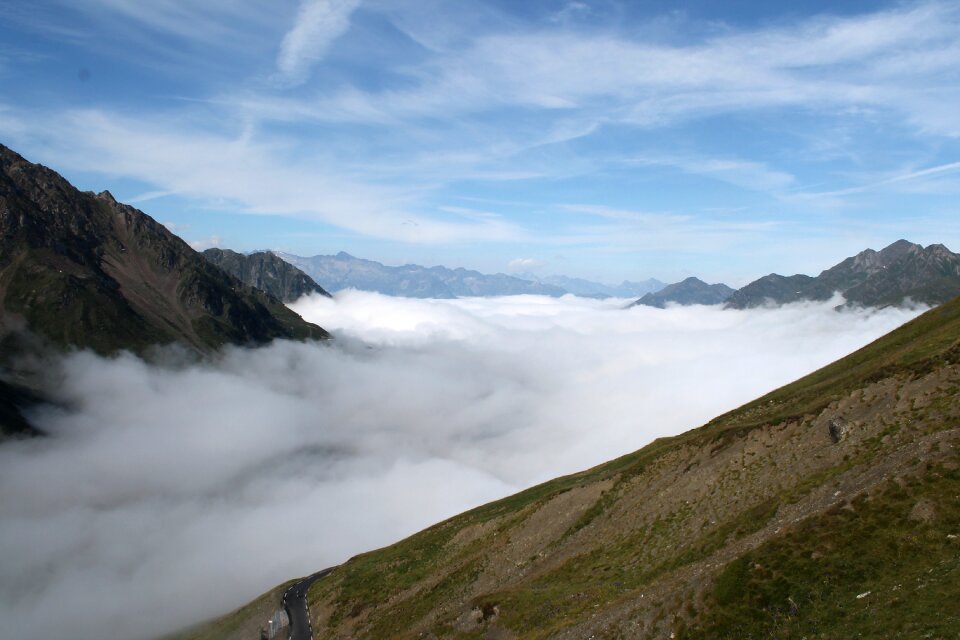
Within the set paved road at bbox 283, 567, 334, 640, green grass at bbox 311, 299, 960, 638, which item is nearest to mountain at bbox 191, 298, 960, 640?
green grass at bbox 311, 299, 960, 638

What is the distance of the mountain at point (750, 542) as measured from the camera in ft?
111

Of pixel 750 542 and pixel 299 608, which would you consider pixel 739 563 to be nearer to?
pixel 750 542

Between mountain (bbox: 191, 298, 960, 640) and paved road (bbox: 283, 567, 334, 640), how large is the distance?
280 cm

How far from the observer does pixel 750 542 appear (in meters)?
44.6

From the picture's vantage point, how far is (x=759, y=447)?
6406cm

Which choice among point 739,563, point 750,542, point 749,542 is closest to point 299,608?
point 749,542

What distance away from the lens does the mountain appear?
3388 centimetres

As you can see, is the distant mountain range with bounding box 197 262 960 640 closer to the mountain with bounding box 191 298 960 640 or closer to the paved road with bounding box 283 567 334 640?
the mountain with bounding box 191 298 960 640

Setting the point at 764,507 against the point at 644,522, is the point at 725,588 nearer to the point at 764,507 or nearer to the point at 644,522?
the point at 764,507

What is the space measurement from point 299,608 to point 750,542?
85.6 m

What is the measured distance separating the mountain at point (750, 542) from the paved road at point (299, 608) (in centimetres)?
280

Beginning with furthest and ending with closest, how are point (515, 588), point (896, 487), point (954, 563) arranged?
point (515, 588)
point (896, 487)
point (954, 563)

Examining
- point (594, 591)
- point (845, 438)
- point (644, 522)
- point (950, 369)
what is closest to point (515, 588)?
point (594, 591)

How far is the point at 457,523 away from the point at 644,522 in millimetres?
61131
